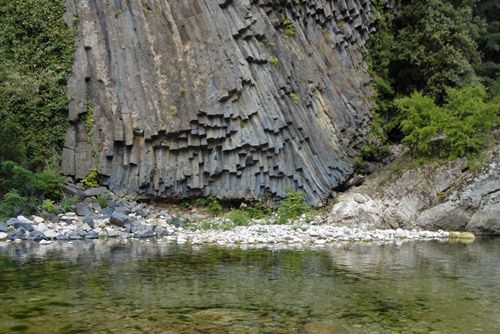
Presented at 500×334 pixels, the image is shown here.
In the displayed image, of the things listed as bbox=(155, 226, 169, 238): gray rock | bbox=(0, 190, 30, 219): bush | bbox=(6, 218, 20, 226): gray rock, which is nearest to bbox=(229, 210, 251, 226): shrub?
bbox=(155, 226, 169, 238): gray rock

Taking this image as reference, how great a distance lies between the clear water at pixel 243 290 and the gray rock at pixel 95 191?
187 inches

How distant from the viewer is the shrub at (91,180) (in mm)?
19984

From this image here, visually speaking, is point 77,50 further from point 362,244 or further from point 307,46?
point 362,244

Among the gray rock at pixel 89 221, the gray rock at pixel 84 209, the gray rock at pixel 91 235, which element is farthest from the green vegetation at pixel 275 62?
the gray rock at pixel 91 235

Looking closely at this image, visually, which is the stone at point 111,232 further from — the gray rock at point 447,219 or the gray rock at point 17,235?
the gray rock at point 447,219

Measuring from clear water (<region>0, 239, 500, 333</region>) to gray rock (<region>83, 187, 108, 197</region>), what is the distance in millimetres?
4747

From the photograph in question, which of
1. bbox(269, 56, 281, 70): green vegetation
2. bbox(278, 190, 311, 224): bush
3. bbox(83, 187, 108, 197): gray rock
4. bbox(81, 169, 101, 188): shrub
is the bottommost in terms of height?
bbox(278, 190, 311, 224): bush

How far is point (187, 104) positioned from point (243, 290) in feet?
37.5

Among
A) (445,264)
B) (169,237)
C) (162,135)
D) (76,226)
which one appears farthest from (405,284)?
(162,135)

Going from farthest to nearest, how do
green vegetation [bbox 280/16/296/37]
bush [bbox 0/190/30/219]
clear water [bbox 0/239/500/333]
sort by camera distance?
green vegetation [bbox 280/16/296/37] → bush [bbox 0/190/30/219] → clear water [bbox 0/239/500/333]

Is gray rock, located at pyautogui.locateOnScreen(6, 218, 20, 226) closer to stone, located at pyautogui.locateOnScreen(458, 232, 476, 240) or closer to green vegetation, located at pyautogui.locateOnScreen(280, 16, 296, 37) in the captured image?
green vegetation, located at pyautogui.locateOnScreen(280, 16, 296, 37)

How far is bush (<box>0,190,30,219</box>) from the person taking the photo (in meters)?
17.2

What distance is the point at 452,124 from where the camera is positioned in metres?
21.3

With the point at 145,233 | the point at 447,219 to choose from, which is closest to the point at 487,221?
the point at 447,219
